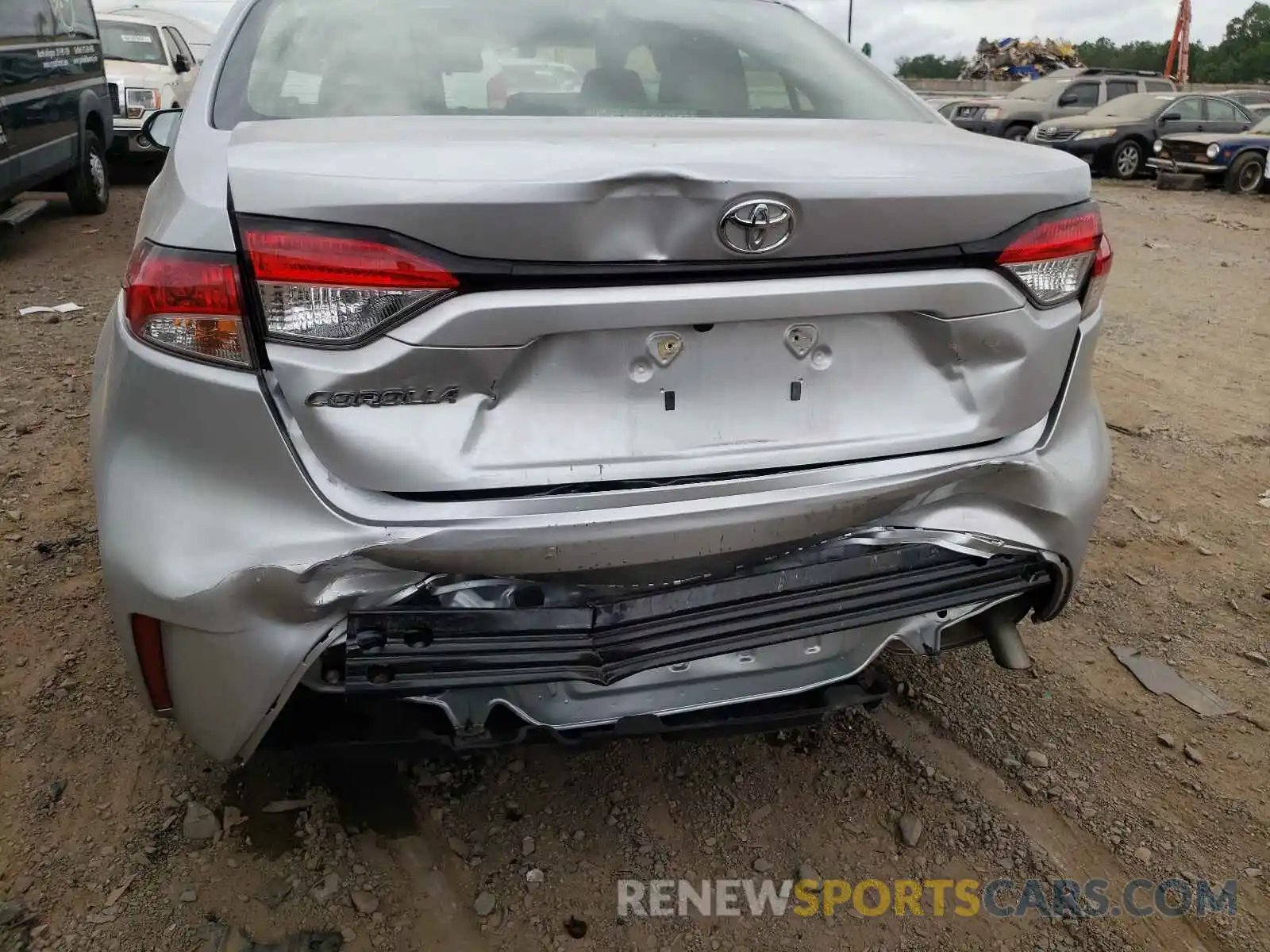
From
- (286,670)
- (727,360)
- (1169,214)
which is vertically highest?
(727,360)

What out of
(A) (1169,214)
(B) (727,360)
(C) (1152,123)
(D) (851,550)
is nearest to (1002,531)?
(D) (851,550)

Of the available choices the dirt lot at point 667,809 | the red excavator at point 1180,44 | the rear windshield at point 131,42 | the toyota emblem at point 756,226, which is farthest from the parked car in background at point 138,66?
the red excavator at point 1180,44

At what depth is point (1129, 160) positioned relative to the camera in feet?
50.9

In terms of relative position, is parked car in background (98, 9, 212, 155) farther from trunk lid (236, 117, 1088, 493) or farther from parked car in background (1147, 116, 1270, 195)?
parked car in background (1147, 116, 1270, 195)

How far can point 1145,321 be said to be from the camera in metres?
6.25

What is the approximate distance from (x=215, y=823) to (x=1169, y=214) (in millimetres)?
12211

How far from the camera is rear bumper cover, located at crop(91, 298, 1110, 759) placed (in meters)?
1.49

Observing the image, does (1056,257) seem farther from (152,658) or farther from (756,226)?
(152,658)

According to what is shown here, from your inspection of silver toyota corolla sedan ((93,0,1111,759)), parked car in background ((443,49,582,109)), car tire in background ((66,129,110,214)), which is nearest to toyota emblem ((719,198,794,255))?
silver toyota corolla sedan ((93,0,1111,759))

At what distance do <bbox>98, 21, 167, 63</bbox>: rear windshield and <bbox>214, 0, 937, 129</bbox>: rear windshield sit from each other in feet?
33.2

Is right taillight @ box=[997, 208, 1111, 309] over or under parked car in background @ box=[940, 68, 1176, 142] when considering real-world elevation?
over

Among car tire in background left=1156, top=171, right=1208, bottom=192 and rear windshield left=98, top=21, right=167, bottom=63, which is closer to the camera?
rear windshield left=98, top=21, right=167, bottom=63

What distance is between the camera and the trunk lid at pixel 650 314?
1437 millimetres

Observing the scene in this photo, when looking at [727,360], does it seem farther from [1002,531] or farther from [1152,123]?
[1152,123]
